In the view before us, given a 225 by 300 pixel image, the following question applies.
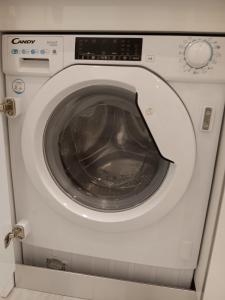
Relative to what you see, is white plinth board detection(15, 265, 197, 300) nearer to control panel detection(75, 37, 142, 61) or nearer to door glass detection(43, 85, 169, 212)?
door glass detection(43, 85, 169, 212)

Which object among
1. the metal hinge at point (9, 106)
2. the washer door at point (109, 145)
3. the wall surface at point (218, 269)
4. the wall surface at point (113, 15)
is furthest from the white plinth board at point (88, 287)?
the wall surface at point (113, 15)

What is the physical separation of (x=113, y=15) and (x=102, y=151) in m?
0.40

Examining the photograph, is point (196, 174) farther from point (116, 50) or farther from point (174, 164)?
point (116, 50)

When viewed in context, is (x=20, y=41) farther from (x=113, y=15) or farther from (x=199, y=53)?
(x=199, y=53)

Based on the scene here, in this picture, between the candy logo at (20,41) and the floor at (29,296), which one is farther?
the floor at (29,296)

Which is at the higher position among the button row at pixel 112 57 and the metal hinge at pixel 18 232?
the button row at pixel 112 57

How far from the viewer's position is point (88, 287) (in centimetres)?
97

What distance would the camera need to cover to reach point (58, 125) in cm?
83

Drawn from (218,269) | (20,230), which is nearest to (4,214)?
(20,230)

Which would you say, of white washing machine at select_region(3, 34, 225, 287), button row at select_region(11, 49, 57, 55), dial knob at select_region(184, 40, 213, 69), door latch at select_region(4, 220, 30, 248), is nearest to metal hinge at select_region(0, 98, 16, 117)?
white washing machine at select_region(3, 34, 225, 287)

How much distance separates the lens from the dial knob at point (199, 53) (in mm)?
679

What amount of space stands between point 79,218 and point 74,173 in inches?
5.7

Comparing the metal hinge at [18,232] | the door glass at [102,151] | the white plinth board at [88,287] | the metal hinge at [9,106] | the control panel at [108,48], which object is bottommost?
the white plinth board at [88,287]

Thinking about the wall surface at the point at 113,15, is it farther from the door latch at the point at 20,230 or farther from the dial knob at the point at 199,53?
the door latch at the point at 20,230
